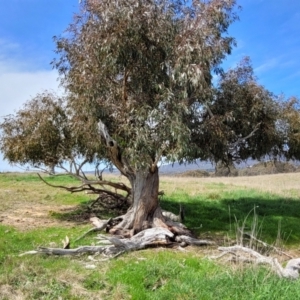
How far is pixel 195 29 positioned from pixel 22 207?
11585 mm

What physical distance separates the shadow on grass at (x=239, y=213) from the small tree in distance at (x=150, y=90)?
8.17 feet

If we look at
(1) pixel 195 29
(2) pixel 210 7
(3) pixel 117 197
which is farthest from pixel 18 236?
(2) pixel 210 7

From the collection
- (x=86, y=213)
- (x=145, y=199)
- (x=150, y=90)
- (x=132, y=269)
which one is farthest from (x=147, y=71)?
(x=86, y=213)

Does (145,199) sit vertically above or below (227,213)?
above

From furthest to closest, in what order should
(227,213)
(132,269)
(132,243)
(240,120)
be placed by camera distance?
(227,213) → (240,120) → (132,243) → (132,269)

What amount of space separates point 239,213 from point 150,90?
835 centimetres

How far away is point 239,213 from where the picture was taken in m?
17.3

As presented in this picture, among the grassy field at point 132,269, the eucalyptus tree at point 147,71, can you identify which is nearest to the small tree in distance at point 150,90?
the eucalyptus tree at point 147,71

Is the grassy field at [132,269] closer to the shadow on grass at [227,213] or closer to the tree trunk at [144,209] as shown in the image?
the shadow on grass at [227,213]

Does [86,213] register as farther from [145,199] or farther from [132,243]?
[132,243]

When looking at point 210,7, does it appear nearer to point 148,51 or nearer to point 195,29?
point 195,29

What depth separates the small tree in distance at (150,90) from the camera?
11.0m

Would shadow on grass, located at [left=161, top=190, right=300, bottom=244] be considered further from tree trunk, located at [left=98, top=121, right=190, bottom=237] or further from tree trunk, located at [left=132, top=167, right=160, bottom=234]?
tree trunk, located at [left=132, top=167, right=160, bottom=234]

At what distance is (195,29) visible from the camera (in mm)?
11477
